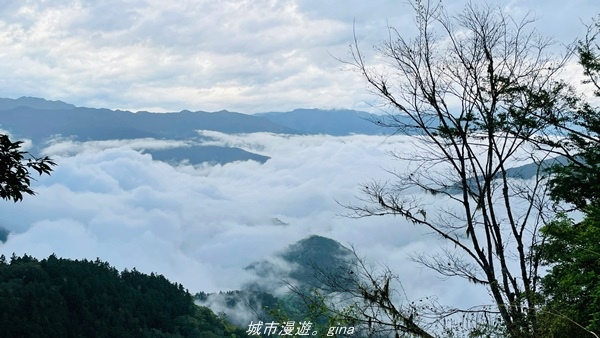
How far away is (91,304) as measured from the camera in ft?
283

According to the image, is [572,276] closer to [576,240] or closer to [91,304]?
[576,240]

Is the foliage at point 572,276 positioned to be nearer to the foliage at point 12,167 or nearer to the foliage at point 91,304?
the foliage at point 12,167

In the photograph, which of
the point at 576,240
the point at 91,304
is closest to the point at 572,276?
the point at 576,240

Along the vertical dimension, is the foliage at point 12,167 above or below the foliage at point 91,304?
below

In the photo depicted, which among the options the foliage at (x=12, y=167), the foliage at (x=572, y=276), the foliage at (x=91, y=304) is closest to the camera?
the foliage at (x=12, y=167)

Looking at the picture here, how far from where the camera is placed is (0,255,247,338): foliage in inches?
3031

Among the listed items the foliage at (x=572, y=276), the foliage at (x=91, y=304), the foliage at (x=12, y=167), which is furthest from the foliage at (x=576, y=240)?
the foliage at (x=91, y=304)

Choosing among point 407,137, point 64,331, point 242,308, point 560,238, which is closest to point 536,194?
point 560,238

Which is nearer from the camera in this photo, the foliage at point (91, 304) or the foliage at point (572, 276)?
the foliage at point (572, 276)

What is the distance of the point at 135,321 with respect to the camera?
85125 mm

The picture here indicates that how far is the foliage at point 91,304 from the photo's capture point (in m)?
77.0

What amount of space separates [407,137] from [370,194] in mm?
1317

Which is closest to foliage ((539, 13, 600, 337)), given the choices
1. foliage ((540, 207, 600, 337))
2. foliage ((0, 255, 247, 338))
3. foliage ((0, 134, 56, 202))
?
foliage ((540, 207, 600, 337))

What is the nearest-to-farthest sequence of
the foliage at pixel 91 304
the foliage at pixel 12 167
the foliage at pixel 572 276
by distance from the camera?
1. the foliage at pixel 12 167
2. the foliage at pixel 572 276
3. the foliage at pixel 91 304
